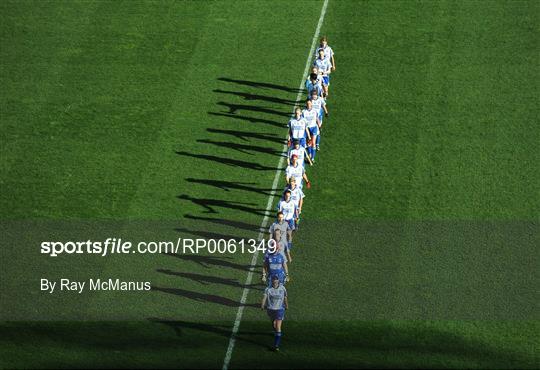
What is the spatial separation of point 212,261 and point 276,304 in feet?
12.0

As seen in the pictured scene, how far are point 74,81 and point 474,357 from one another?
652 inches

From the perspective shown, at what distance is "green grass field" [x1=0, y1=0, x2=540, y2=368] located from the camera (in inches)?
1110

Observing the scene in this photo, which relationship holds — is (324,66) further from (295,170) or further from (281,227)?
(281,227)

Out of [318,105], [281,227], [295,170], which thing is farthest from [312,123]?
[281,227]

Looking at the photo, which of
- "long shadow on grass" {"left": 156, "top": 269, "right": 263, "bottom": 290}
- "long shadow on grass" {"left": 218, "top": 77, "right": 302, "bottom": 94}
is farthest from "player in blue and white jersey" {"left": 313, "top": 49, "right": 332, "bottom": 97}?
"long shadow on grass" {"left": 156, "top": 269, "right": 263, "bottom": 290}

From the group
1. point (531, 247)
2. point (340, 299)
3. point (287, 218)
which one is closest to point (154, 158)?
point (287, 218)

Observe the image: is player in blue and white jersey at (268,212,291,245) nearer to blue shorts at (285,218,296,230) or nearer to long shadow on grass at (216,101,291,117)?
blue shorts at (285,218,296,230)

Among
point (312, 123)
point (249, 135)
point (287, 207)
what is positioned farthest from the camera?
point (249, 135)

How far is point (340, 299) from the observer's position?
2919 centimetres

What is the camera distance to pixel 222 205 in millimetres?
32656

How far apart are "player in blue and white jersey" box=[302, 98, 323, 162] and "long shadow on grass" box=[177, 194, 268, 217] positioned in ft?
8.62

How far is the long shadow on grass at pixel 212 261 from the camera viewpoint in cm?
3036

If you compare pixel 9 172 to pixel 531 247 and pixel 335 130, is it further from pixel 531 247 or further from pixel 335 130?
pixel 531 247

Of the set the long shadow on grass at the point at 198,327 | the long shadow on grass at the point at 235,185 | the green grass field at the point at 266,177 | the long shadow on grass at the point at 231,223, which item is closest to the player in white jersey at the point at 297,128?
the green grass field at the point at 266,177
